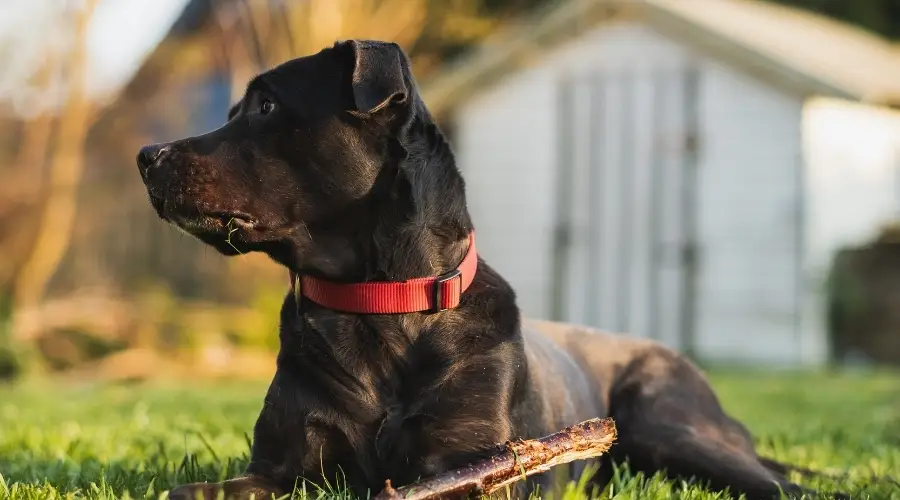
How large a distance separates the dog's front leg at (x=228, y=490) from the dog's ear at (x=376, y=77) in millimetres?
1142

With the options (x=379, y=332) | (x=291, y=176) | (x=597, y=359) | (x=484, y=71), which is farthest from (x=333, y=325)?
(x=484, y=71)

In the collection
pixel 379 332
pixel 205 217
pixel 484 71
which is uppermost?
pixel 484 71

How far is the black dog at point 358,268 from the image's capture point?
10.3ft

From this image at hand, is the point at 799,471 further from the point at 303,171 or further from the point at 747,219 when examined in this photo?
the point at 747,219

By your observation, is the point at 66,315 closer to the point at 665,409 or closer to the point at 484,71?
the point at 484,71

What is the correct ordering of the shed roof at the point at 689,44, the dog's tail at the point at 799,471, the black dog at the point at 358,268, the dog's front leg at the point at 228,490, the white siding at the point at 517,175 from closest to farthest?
the dog's front leg at the point at 228,490, the black dog at the point at 358,268, the dog's tail at the point at 799,471, the shed roof at the point at 689,44, the white siding at the point at 517,175

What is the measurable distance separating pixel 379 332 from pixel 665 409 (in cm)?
131

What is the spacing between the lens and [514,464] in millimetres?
2977

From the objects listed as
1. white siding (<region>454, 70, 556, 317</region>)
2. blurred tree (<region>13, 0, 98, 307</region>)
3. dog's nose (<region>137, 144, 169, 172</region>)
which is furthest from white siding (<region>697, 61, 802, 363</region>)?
dog's nose (<region>137, 144, 169, 172</region>)

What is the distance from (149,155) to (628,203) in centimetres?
1279

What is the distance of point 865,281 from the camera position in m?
16.3

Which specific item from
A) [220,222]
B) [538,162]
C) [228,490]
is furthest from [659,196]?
[228,490]

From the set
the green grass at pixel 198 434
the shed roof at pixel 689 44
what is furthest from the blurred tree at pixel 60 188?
the shed roof at pixel 689 44

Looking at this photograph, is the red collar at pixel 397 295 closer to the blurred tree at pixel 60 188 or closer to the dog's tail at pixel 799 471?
the dog's tail at pixel 799 471
